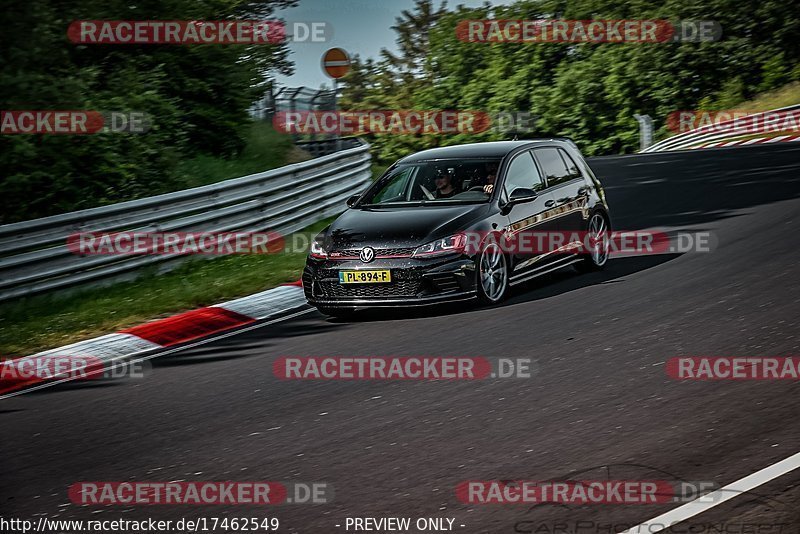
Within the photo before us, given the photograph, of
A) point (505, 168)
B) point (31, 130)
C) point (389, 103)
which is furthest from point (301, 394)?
point (389, 103)

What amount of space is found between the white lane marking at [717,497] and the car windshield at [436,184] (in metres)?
5.94

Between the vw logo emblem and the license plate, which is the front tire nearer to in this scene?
the license plate

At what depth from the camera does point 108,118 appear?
17328 millimetres

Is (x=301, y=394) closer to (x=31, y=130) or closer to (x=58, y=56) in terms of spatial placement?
(x=31, y=130)

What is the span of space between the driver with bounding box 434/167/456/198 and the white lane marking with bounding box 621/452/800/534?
20.1ft

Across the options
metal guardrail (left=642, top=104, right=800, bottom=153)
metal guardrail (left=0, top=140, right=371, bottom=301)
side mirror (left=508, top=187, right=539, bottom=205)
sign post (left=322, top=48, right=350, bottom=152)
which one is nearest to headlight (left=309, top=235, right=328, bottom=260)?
side mirror (left=508, top=187, right=539, bottom=205)

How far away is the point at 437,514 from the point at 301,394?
2.84m

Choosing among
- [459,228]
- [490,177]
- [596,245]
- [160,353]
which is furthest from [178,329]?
[596,245]

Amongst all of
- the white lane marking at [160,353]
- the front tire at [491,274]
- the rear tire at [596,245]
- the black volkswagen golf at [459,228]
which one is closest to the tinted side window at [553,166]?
the black volkswagen golf at [459,228]

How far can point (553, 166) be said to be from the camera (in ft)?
40.3

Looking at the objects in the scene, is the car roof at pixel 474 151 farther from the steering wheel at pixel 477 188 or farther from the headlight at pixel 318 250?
the headlight at pixel 318 250

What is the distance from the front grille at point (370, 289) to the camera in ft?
34.0

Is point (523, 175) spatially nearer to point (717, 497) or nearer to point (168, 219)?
point (168, 219)

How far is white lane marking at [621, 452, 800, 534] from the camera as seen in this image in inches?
197
